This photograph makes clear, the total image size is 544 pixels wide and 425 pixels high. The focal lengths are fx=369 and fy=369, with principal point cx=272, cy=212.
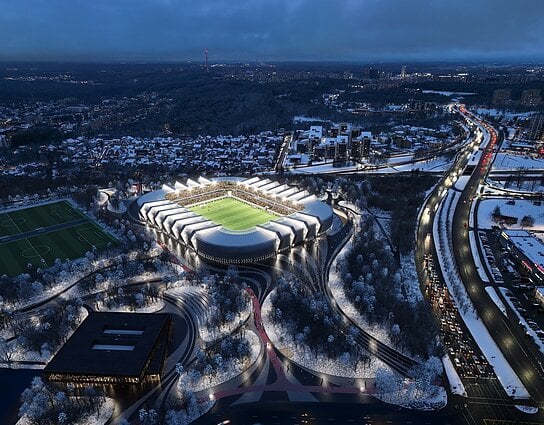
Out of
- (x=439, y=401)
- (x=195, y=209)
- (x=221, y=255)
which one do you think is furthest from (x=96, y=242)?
(x=439, y=401)

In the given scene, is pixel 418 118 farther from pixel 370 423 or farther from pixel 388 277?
pixel 370 423

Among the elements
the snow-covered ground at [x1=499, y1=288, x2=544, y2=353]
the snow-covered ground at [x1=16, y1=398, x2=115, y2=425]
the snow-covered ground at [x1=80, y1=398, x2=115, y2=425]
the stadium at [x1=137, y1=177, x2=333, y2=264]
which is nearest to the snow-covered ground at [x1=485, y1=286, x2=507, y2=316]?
the snow-covered ground at [x1=499, y1=288, x2=544, y2=353]

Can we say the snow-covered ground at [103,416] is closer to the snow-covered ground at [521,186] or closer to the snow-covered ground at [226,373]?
the snow-covered ground at [226,373]

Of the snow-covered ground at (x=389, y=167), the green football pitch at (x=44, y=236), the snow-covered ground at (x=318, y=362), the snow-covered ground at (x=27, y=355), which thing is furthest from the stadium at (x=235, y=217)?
the snow-covered ground at (x=389, y=167)

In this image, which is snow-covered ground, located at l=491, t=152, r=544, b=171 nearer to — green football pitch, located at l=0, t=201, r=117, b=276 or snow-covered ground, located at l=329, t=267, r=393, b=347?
snow-covered ground, located at l=329, t=267, r=393, b=347

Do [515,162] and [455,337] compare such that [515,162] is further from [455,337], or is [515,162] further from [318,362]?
[318,362]

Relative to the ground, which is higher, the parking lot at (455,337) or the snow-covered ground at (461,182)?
the snow-covered ground at (461,182)
